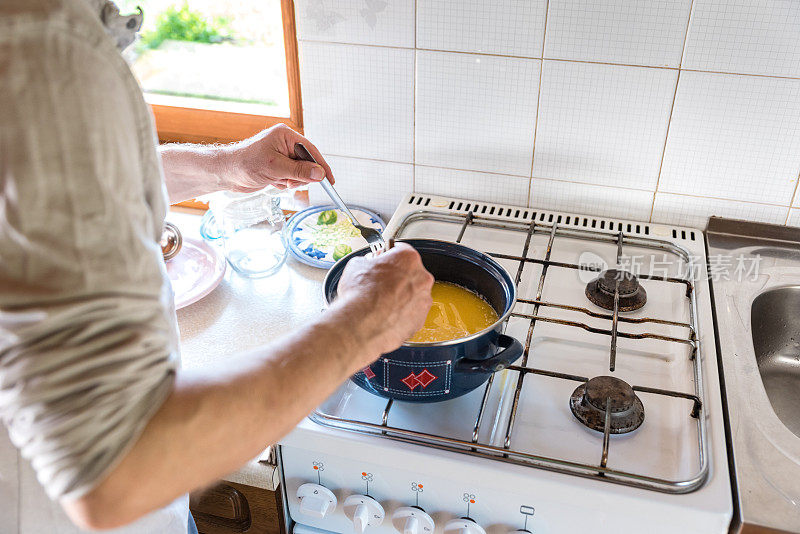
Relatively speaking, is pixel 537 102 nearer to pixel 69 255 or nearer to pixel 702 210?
pixel 702 210

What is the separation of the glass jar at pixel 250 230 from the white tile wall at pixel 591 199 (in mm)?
492

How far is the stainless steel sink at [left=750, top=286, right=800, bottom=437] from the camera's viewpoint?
1097 millimetres

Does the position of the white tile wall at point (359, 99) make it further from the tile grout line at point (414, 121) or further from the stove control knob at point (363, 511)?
the stove control knob at point (363, 511)

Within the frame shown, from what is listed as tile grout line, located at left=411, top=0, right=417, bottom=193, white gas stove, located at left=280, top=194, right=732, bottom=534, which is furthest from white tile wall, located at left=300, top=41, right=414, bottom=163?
white gas stove, located at left=280, top=194, right=732, bottom=534

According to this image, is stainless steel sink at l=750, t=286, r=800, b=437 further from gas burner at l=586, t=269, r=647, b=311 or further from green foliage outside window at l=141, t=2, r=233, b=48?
green foliage outside window at l=141, t=2, r=233, b=48

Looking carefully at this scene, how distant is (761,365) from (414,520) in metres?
0.70

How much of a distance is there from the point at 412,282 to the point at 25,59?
1.32ft

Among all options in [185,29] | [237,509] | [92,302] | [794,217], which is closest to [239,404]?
[92,302]

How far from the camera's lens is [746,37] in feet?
3.41

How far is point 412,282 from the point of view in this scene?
70 centimetres

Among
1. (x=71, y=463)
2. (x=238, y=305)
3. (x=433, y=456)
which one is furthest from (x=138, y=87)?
(x=238, y=305)

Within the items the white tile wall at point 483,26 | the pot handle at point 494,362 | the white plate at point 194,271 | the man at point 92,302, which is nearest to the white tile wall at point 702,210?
the white tile wall at point 483,26

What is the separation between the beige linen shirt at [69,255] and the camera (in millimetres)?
420

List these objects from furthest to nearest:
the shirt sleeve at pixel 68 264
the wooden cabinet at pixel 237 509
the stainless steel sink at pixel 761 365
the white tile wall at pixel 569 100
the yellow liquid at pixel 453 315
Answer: the white tile wall at pixel 569 100, the wooden cabinet at pixel 237 509, the yellow liquid at pixel 453 315, the stainless steel sink at pixel 761 365, the shirt sleeve at pixel 68 264
